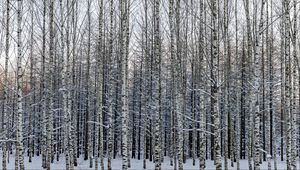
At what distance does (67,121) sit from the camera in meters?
16.0

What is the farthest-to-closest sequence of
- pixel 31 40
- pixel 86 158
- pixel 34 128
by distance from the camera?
pixel 34 128, pixel 86 158, pixel 31 40

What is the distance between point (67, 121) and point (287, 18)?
36.1ft

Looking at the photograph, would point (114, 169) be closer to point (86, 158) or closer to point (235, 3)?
point (86, 158)

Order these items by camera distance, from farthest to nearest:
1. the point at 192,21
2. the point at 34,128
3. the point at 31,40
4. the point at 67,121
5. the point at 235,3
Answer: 1. the point at 34,128
2. the point at 31,40
3. the point at 192,21
4. the point at 235,3
5. the point at 67,121

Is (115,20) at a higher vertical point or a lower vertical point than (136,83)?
higher

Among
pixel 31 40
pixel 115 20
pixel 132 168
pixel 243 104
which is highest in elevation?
pixel 115 20

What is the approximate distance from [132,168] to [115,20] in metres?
11.0

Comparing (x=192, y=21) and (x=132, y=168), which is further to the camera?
(x=132, y=168)

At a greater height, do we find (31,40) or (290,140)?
(31,40)

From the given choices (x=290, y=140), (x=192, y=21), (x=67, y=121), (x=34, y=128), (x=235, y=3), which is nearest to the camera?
(x=290, y=140)

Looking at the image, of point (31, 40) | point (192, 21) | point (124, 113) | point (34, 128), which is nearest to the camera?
point (124, 113)

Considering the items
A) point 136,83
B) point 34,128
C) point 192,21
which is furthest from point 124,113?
point 34,128

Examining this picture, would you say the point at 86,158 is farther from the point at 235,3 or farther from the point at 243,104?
the point at 235,3

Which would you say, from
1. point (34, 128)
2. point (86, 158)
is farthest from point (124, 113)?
point (34, 128)
